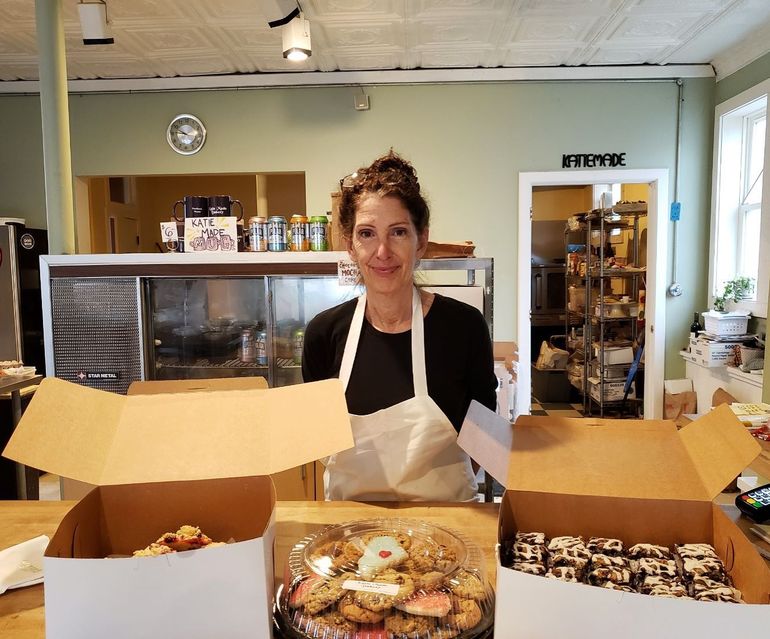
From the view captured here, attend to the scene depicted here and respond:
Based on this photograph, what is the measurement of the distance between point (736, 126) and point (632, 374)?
2343 millimetres

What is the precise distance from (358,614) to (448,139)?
14.5 ft

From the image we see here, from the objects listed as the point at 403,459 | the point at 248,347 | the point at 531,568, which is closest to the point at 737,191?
the point at 248,347

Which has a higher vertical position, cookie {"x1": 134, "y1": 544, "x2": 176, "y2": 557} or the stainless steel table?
cookie {"x1": 134, "y1": 544, "x2": 176, "y2": 557}

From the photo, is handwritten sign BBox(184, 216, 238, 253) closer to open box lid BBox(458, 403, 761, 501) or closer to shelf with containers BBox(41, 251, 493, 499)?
shelf with containers BBox(41, 251, 493, 499)

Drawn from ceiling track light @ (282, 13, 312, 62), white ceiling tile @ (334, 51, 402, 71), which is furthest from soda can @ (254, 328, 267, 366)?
white ceiling tile @ (334, 51, 402, 71)

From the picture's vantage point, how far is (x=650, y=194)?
4.66 metres

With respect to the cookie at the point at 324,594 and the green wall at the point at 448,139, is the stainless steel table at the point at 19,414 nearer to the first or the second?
the green wall at the point at 448,139

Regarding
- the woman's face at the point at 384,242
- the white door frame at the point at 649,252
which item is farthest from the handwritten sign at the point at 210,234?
the white door frame at the point at 649,252

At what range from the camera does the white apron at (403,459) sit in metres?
1.27

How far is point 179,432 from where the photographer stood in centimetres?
84

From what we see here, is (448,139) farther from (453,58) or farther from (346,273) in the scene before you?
(346,273)

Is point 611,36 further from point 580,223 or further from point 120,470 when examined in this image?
point 120,470

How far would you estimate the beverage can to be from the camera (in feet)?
10.7

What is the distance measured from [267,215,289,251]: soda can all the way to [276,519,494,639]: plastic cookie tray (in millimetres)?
2119
